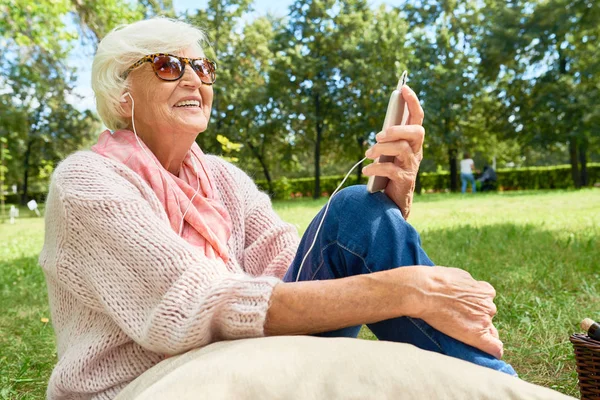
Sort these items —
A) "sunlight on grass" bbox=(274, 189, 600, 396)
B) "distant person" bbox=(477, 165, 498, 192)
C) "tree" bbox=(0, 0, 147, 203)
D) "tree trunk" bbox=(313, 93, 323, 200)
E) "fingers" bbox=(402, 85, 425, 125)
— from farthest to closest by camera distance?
"distant person" bbox=(477, 165, 498, 192) → "tree trunk" bbox=(313, 93, 323, 200) → "tree" bbox=(0, 0, 147, 203) → "sunlight on grass" bbox=(274, 189, 600, 396) → "fingers" bbox=(402, 85, 425, 125)

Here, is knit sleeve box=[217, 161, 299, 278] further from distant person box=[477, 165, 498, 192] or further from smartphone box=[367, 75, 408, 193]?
distant person box=[477, 165, 498, 192]

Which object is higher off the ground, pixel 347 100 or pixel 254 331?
pixel 347 100

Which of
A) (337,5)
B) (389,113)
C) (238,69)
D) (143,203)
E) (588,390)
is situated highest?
(337,5)

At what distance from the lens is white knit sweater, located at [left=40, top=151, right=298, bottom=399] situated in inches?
55.9

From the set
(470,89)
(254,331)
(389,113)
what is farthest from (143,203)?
(470,89)

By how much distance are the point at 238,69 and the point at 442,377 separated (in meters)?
24.5

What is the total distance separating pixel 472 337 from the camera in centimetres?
154

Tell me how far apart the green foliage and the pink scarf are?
70.4 feet

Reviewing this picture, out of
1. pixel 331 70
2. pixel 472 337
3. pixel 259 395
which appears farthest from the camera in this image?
pixel 331 70

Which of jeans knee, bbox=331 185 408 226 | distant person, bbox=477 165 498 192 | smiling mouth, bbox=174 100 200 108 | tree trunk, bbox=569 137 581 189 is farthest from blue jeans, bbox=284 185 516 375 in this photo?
distant person, bbox=477 165 498 192

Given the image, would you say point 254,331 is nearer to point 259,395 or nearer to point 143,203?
point 259,395

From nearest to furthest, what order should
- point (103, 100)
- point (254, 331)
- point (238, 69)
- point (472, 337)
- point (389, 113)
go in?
point (254, 331)
point (472, 337)
point (389, 113)
point (103, 100)
point (238, 69)

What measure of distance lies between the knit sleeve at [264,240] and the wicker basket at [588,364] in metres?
0.97

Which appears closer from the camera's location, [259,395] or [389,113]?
[259,395]
